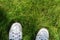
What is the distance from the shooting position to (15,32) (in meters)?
5.27

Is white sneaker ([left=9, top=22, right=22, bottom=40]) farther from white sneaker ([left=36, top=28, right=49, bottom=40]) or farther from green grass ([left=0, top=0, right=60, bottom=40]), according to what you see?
white sneaker ([left=36, top=28, right=49, bottom=40])

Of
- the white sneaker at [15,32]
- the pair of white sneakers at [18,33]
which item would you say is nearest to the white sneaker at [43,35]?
the pair of white sneakers at [18,33]

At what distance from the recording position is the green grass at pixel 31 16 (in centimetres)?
533

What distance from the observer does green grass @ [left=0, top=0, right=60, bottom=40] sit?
5.33m

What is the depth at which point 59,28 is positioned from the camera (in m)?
5.34

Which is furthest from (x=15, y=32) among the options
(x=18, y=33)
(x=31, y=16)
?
(x=31, y=16)

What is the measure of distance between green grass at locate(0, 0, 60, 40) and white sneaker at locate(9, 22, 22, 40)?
0.06 m

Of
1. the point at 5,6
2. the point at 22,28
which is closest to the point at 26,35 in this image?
the point at 22,28

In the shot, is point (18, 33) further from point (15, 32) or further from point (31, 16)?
point (31, 16)

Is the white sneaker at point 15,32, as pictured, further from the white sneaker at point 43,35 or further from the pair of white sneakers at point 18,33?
the white sneaker at point 43,35

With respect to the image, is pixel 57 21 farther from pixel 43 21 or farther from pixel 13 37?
pixel 13 37

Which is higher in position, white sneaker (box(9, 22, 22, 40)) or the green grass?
the green grass

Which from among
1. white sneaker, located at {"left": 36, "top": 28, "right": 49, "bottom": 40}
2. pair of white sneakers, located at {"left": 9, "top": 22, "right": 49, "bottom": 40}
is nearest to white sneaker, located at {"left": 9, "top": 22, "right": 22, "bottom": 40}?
pair of white sneakers, located at {"left": 9, "top": 22, "right": 49, "bottom": 40}

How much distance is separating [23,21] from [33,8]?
0.67ft
